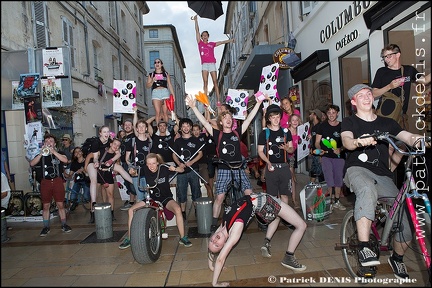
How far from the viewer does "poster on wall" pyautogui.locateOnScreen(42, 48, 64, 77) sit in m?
7.36

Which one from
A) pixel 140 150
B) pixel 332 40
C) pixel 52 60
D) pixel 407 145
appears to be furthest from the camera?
pixel 332 40

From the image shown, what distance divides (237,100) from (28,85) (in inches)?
172

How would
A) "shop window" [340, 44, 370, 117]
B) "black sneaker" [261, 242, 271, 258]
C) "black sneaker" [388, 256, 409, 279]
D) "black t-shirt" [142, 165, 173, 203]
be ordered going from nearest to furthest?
"black sneaker" [388, 256, 409, 279]
"black sneaker" [261, 242, 271, 258]
"black t-shirt" [142, 165, 173, 203]
"shop window" [340, 44, 370, 117]

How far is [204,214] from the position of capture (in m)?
5.54

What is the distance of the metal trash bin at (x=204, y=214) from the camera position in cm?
553

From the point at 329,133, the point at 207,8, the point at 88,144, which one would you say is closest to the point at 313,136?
the point at 329,133

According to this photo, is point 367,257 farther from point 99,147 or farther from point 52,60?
point 52,60

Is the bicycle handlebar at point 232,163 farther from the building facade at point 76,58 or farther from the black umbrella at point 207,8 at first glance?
the black umbrella at point 207,8

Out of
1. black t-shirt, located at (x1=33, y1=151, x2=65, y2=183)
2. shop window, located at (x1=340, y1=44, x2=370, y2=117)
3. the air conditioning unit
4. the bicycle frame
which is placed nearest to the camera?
the air conditioning unit

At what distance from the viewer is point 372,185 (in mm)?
3250

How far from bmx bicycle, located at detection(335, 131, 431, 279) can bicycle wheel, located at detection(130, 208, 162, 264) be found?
2.24 meters

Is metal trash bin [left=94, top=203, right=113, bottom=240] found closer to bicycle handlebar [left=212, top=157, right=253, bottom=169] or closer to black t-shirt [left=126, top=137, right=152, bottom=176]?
black t-shirt [left=126, top=137, right=152, bottom=176]

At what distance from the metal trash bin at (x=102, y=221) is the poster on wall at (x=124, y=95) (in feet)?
6.82

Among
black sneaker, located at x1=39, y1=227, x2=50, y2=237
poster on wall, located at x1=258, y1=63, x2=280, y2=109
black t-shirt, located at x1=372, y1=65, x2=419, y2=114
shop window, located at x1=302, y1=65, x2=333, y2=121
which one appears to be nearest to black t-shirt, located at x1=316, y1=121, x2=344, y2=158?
poster on wall, located at x1=258, y1=63, x2=280, y2=109
